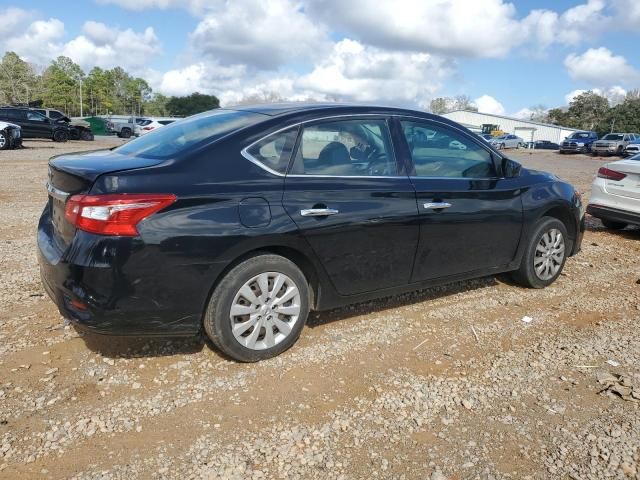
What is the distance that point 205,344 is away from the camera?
3.62 metres

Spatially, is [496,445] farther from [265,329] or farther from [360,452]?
[265,329]

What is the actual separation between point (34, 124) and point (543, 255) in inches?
1053

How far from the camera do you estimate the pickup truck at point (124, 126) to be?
39.1 m

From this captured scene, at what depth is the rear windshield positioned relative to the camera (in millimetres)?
3312

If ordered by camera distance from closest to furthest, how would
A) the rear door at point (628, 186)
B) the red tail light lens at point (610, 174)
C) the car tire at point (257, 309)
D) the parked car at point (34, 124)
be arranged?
the car tire at point (257, 309) < the rear door at point (628, 186) < the red tail light lens at point (610, 174) < the parked car at point (34, 124)

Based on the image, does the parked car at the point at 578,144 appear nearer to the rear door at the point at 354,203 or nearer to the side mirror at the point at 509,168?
the side mirror at the point at 509,168

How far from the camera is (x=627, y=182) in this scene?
7.30 meters

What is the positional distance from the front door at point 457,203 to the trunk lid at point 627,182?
3774 millimetres

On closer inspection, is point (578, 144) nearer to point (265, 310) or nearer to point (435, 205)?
point (435, 205)

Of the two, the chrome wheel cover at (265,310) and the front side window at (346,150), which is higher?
the front side window at (346,150)

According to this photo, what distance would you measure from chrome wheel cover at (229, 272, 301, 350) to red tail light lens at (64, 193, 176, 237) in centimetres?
75

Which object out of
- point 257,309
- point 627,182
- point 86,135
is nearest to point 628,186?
point 627,182

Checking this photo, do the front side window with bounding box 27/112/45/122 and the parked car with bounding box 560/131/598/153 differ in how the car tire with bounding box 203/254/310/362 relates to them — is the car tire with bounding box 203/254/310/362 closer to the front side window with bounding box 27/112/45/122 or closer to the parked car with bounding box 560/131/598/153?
the front side window with bounding box 27/112/45/122

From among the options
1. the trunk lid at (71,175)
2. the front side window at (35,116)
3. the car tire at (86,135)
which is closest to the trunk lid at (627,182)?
the trunk lid at (71,175)
